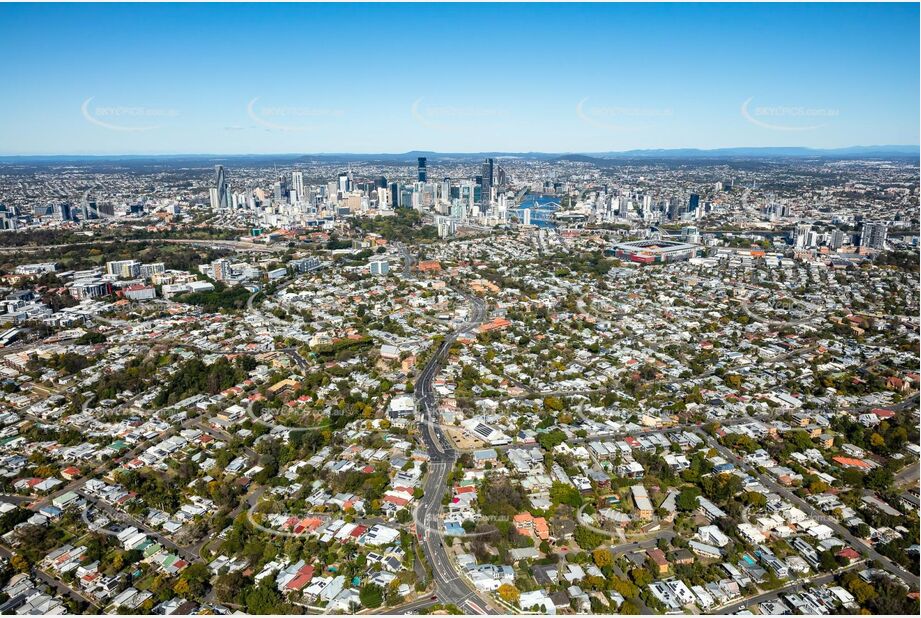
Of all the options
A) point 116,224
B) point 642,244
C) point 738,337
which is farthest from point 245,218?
point 738,337

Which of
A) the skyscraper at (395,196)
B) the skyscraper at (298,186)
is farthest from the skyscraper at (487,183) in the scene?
the skyscraper at (298,186)

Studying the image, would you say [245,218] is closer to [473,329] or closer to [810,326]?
[473,329]

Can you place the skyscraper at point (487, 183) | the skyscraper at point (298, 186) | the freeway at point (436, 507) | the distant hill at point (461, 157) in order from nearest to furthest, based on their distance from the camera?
the freeway at point (436, 507), the skyscraper at point (298, 186), the skyscraper at point (487, 183), the distant hill at point (461, 157)

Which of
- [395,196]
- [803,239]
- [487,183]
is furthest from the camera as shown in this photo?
[487,183]

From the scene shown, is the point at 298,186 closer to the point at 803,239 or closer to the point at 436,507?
the point at 803,239

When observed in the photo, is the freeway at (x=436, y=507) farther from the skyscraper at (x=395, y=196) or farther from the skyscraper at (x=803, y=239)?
the skyscraper at (x=395, y=196)

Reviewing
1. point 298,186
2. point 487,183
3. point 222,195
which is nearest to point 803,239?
point 487,183

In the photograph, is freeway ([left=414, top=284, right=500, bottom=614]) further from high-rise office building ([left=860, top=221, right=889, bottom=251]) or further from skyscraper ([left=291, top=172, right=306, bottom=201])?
skyscraper ([left=291, top=172, right=306, bottom=201])
